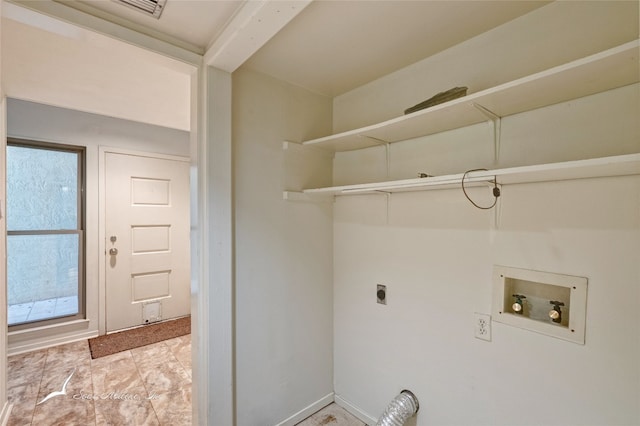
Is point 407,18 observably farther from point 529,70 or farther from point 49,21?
point 49,21

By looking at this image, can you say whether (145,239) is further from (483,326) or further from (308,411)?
(483,326)

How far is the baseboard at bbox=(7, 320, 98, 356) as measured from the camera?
2695 mm

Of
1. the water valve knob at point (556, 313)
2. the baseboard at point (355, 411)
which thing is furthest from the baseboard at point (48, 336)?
the water valve knob at point (556, 313)

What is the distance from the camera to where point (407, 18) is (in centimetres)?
127

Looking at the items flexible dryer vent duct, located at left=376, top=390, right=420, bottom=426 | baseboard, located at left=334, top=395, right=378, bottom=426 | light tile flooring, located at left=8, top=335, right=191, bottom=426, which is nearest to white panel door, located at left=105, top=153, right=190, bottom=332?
light tile flooring, located at left=8, top=335, right=191, bottom=426

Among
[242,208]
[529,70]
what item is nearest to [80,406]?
[242,208]

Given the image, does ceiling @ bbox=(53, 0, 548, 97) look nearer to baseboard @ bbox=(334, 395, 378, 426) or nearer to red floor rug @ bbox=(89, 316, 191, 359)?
baseboard @ bbox=(334, 395, 378, 426)

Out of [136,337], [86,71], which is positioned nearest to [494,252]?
[86,71]

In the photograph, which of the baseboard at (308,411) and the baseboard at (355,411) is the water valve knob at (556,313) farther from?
the baseboard at (308,411)

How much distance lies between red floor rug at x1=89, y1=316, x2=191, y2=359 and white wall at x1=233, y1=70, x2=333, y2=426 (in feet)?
6.10

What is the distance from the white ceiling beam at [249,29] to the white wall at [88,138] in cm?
242

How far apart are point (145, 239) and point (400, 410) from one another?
3189 millimetres

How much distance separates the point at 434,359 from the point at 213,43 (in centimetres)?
202

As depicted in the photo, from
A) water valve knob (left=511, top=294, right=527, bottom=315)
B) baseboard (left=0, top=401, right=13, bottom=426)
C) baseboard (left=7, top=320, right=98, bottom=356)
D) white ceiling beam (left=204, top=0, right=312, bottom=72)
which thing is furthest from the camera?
baseboard (left=7, top=320, right=98, bottom=356)
